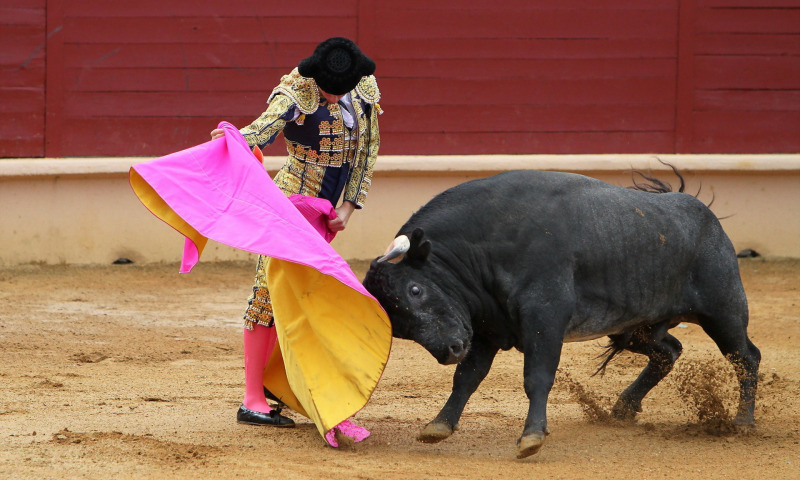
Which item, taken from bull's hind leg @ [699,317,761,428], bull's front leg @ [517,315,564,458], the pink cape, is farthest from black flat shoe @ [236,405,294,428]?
bull's hind leg @ [699,317,761,428]

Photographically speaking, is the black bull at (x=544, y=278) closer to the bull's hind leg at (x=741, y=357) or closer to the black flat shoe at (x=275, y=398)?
the bull's hind leg at (x=741, y=357)

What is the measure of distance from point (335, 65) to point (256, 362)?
43.5 inches

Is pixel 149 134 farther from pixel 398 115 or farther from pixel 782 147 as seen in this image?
pixel 782 147

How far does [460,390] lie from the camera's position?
367 cm

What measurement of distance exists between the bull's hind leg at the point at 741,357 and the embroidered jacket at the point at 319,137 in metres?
1.39

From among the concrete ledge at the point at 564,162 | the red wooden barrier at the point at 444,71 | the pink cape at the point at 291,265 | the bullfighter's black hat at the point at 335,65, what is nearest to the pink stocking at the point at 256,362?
the pink cape at the point at 291,265

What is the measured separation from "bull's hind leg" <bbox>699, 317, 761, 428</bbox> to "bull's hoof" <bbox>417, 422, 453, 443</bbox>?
1059mm

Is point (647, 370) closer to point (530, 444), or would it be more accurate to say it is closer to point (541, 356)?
point (541, 356)

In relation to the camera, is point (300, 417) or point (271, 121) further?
point (300, 417)

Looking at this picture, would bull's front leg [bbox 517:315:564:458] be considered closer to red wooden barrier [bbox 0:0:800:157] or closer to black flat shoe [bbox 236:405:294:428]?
black flat shoe [bbox 236:405:294:428]

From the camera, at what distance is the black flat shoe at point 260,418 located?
3.79 m

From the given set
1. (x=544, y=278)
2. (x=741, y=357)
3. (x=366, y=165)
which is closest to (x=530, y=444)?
(x=544, y=278)

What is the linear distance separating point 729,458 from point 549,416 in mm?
791

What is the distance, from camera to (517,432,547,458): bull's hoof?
330 cm
